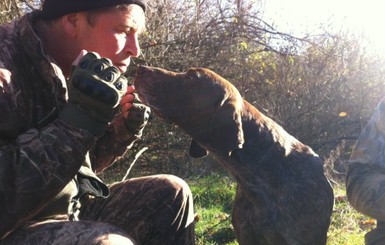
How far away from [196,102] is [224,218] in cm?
242

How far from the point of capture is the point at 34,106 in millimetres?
2539

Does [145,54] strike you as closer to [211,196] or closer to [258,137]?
[211,196]

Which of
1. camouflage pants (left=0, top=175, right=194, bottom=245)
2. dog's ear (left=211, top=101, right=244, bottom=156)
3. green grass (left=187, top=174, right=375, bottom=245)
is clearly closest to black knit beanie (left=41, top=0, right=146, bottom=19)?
camouflage pants (left=0, top=175, right=194, bottom=245)

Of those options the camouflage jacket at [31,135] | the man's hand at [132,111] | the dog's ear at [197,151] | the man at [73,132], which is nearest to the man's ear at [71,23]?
the man at [73,132]

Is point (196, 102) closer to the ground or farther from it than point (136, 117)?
closer to the ground

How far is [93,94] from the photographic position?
87.0 inches

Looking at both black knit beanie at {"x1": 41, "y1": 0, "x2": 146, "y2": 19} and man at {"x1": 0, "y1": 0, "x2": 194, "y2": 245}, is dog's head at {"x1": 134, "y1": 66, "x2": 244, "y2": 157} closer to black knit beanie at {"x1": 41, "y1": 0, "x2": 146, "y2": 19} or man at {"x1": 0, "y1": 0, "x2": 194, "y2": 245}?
man at {"x1": 0, "y1": 0, "x2": 194, "y2": 245}

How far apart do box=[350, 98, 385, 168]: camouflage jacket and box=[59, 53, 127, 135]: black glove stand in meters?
2.20

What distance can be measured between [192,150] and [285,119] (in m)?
5.21

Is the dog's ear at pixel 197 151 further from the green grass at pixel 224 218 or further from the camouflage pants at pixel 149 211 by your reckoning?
the green grass at pixel 224 218

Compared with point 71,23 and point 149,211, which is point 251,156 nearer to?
point 149,211

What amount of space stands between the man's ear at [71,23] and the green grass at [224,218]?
9.62ft

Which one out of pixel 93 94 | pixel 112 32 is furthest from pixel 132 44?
pixel 93 94

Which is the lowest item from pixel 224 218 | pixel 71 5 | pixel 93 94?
pixel 224 218
